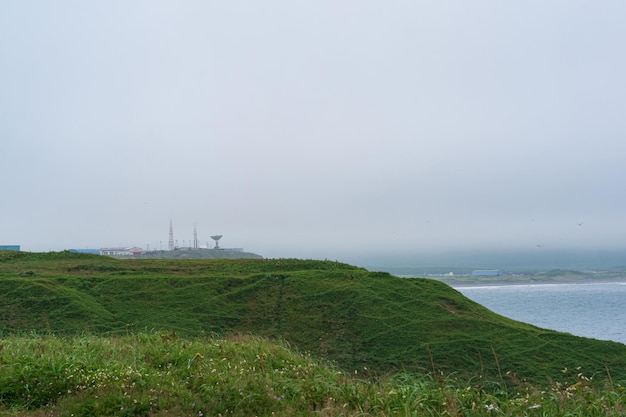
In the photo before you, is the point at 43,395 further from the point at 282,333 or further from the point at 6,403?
the point at 282,333

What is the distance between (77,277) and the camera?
13914 mm

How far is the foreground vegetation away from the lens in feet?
14.4

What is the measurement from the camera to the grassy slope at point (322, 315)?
393 inches

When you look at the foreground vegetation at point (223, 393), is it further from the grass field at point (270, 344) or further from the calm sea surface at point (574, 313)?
the calm sea surface at point (574, 313)

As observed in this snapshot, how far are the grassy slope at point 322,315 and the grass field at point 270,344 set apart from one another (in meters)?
0.04

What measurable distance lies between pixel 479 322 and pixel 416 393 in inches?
285

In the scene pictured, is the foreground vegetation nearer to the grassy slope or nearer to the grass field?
the grass field

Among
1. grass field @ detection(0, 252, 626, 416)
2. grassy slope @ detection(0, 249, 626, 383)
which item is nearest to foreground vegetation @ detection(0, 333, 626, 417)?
grass field @ detection(0, 252, 626, 416)

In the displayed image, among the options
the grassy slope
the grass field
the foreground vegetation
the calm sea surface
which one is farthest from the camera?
the calm sea surface

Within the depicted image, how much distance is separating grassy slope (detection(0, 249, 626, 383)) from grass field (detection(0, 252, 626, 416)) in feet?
0.14

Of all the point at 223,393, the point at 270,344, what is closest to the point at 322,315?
the point at 270,344

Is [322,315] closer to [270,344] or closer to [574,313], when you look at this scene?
[270,344]

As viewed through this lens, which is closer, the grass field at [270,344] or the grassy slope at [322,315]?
the grass field at [270,344]

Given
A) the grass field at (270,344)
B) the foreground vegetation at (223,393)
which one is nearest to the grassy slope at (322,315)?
the grass field at (270,344)
